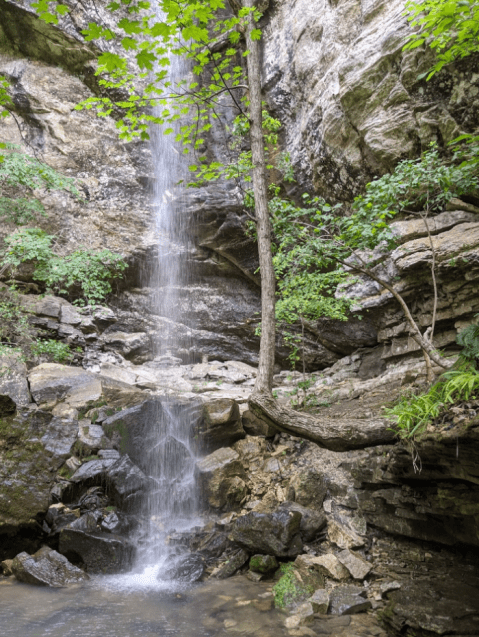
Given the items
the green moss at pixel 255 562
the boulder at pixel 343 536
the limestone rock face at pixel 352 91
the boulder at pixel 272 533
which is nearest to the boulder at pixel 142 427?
the boulder at pixel 272 533

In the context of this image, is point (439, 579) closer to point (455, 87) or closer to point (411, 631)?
point (411, 631)

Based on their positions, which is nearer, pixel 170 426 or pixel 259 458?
pixel 259 458

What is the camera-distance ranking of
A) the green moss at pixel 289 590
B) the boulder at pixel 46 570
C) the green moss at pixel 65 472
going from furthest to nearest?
the green moss at pixel 65 472 < the boulder at pixel 46 570 < the green moss at pixel 289 590

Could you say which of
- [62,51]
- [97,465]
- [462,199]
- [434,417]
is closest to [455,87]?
[462,199]

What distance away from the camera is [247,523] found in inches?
217

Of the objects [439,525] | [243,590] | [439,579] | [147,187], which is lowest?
[243,590]

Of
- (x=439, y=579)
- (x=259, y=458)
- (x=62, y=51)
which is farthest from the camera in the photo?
(x=62, y=51)

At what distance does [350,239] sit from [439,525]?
3648mm

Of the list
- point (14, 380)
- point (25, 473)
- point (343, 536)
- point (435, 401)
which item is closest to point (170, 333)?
point (14, 380)

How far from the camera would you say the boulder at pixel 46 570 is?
5102 millimetres

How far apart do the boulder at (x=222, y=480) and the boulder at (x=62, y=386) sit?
345cm

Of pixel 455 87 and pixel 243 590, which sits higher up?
pixel 455 87

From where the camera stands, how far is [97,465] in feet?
23.4

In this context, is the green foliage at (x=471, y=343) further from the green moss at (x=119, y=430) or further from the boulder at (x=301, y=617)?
the green moss at (x=119, y=430)
